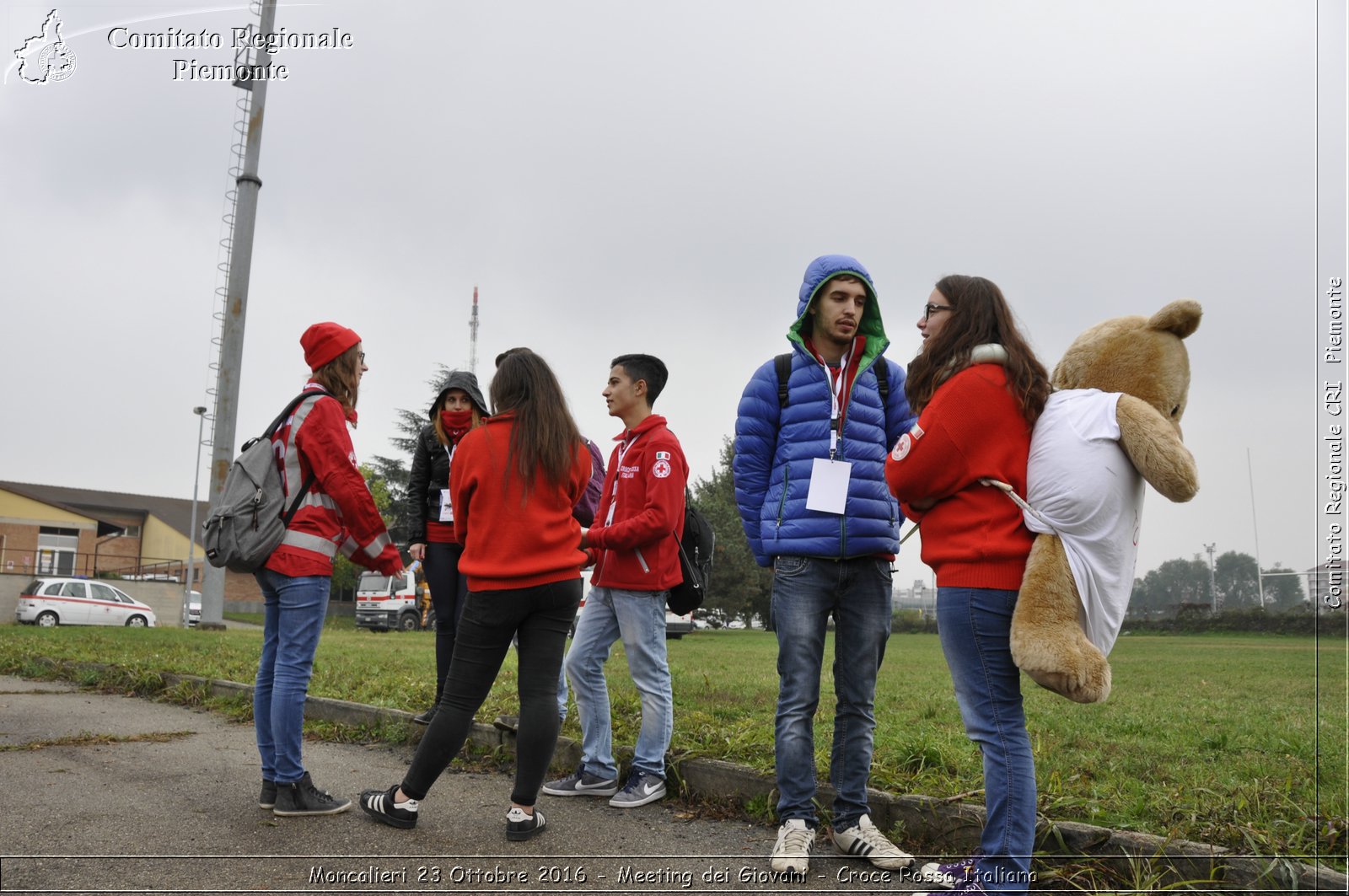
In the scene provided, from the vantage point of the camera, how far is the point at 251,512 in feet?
13.8

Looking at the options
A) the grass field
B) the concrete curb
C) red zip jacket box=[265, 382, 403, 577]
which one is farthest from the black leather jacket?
red zip jacket box=[265, 382, 403, 577]

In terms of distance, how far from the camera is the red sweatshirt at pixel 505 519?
393cm

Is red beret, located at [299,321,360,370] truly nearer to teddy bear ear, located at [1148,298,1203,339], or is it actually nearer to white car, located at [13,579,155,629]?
teddy bear ear, located at [1148,298,1203,339]

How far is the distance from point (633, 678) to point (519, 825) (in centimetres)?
97

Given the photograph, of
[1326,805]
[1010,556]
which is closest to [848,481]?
[1010,556]

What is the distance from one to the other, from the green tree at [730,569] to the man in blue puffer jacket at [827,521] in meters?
36.7

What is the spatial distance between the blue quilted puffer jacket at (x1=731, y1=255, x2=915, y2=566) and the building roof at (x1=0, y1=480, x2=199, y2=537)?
64.8 m

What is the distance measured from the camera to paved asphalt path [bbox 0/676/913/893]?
3.34m

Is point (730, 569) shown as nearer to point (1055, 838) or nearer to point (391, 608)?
point (391, 608)

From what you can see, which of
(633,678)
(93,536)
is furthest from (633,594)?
(93,536)

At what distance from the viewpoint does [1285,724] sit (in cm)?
684

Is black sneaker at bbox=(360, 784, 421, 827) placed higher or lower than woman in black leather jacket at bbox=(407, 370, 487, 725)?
lower

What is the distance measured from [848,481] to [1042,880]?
1520 millimetres

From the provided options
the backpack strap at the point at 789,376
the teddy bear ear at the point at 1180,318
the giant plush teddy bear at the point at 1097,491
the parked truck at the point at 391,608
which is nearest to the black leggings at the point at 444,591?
the backpack strap at the point at 789,376
